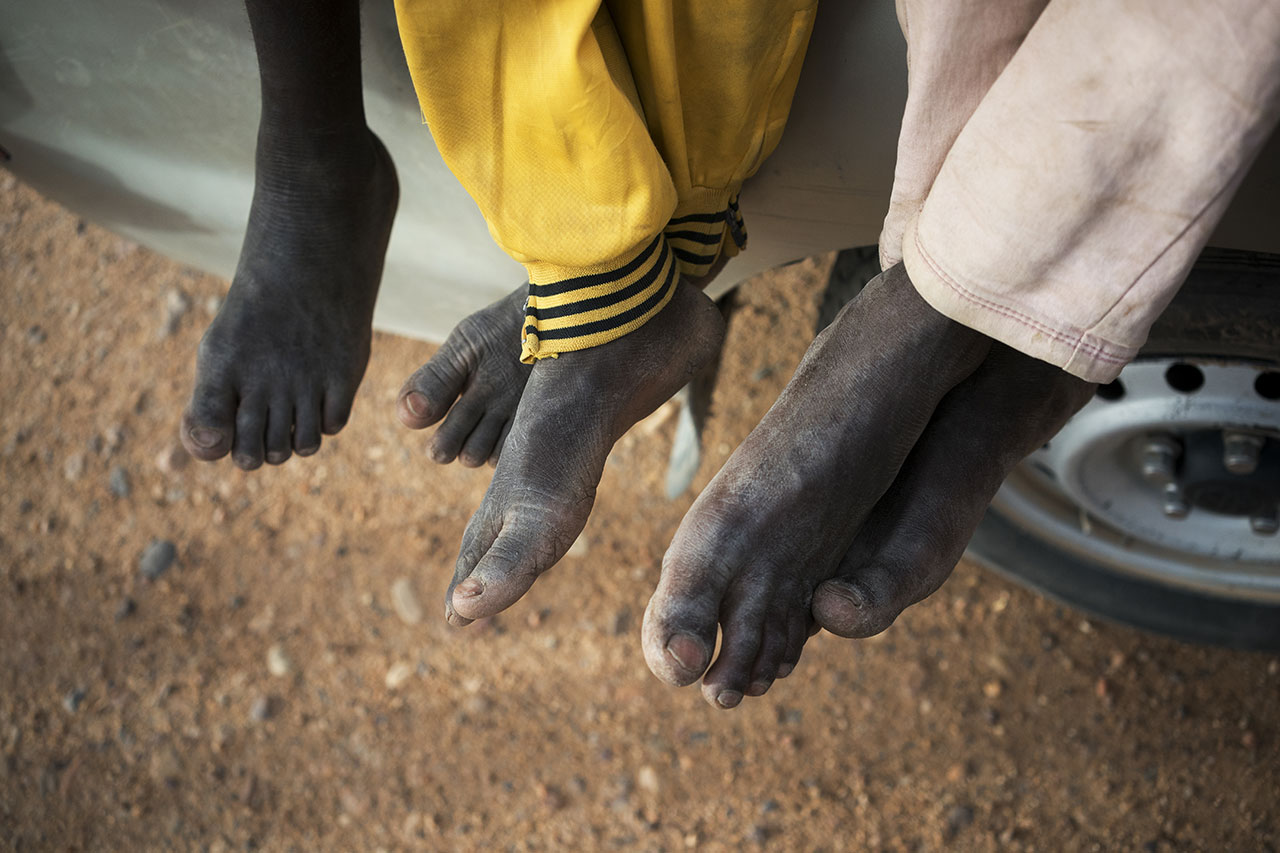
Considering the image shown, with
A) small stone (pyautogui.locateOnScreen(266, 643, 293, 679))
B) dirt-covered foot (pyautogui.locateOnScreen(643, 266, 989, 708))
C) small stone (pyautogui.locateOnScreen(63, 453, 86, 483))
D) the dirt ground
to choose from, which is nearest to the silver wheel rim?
the dirt ground

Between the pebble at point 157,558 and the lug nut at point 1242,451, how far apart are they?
1901 mm

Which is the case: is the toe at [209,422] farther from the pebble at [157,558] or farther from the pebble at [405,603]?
the pebble at [157,558]

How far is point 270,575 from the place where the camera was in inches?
77.7

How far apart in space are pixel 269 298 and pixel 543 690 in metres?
0.87

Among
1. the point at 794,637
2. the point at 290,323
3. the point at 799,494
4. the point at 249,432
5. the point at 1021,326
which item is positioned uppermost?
the point at 1021,326

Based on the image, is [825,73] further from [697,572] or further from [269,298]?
[269,298]

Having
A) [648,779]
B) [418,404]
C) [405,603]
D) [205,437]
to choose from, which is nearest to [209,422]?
[205,437]

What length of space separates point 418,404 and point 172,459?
1.20 meters

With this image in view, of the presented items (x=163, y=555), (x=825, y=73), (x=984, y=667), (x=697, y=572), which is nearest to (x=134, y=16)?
(x=825, y=73)

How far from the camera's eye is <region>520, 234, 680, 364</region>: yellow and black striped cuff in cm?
103

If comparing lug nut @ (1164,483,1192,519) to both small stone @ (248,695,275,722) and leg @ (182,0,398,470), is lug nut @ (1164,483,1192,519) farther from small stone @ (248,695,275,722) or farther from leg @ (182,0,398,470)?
small stone @ (248,695,275,722)

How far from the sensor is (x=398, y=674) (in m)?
1.83

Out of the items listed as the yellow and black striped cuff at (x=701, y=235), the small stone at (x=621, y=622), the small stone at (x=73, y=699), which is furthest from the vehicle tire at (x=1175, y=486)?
the small stone at (x=73, y=699)

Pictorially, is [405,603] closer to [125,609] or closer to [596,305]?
[125,609]
